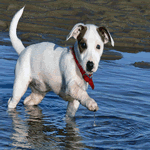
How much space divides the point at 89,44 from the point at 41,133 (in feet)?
5.32

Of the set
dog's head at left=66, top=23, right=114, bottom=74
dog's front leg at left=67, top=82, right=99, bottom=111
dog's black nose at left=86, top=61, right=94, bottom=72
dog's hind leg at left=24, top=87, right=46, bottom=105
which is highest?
dog's head at left=66, top=23, right=114, bottom=74

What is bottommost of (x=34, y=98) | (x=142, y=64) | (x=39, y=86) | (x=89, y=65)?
(x=142, y=64)

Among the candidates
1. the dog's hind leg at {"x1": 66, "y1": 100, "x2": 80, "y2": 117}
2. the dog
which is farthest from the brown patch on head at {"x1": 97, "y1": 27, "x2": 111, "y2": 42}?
the dog's hind leg at {"x1": 66, "y1": 100, "x2": 80, "y2": 117}

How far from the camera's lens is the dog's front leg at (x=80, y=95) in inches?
202

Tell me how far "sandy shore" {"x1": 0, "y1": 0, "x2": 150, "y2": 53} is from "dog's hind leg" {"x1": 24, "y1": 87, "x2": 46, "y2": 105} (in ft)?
23.5

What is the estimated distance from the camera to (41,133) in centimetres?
552

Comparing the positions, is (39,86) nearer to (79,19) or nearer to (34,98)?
(34,98)

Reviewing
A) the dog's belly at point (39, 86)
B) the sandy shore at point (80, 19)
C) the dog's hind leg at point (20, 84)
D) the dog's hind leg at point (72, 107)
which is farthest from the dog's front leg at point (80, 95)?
the sandy shore at point (80, 19)

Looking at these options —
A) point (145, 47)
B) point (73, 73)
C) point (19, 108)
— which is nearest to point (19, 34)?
point (145, 47)

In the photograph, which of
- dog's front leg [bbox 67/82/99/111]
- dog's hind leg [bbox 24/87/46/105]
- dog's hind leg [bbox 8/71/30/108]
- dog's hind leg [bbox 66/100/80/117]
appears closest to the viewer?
dog's front leg [bbox 67/82/99/111]

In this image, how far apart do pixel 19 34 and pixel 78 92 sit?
10352 millimetres

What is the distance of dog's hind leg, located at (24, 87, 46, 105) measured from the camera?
6602 mm

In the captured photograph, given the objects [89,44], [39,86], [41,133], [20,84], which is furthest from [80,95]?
[20,84]

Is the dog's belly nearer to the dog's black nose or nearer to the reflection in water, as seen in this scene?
the reflection in water
